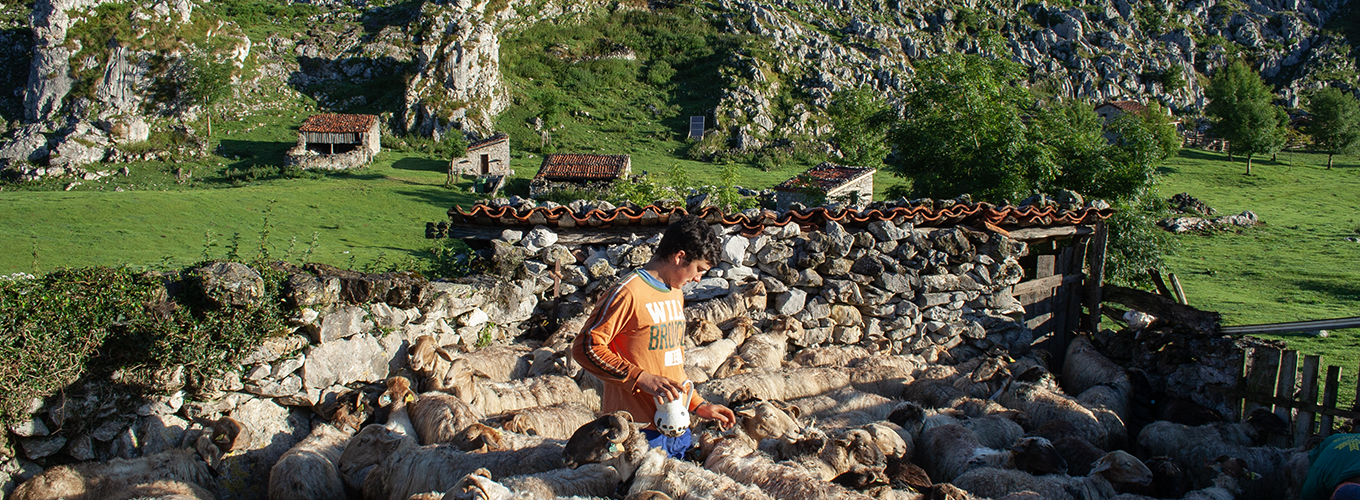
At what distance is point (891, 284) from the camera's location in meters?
9.41

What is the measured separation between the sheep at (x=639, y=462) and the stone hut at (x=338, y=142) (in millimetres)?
31498

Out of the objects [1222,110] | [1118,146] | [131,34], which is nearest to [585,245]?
[1118,146]

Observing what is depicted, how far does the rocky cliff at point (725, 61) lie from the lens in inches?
1599

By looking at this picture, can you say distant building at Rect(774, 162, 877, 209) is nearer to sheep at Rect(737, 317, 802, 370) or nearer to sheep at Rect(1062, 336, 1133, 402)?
sheep at Rect(1062, 336, 1133, 402)

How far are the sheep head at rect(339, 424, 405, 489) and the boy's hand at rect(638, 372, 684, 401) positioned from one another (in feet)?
8.67

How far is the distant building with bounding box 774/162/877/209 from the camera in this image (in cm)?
2595

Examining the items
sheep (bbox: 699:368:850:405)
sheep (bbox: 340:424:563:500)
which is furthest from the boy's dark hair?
sheep (bbox: 699:368:850:405)

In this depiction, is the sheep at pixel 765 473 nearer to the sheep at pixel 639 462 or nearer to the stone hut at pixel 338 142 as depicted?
the sheep at pixel 639 462

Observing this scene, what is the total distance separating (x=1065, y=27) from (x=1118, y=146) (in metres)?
70.5

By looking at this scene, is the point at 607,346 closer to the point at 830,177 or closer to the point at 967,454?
the point at 967,454

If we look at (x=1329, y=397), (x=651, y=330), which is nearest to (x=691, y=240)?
(x=651, y=330)

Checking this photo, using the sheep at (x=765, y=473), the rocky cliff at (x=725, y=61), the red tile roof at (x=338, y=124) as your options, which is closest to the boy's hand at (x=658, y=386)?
the sheep at (x=765, y=473)

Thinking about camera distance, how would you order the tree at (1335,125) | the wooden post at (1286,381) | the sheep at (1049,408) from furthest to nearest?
the tree at (1335,125) → the wooden post at (1286,381) → the sheep at (1049,408)

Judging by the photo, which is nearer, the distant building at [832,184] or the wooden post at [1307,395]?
the wooden post at [1307,395]
